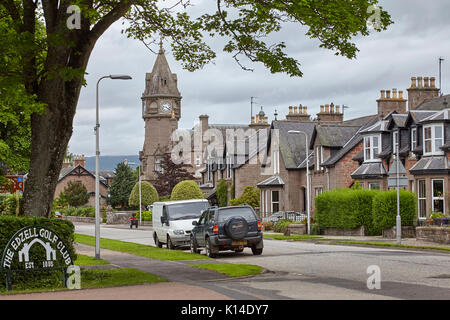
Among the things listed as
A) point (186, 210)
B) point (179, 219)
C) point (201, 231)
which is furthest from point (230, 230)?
point (186, 210)

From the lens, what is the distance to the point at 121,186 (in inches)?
3932

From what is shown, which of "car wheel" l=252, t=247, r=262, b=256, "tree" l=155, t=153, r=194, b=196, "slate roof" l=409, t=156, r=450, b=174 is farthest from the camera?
"tree" l=155, t=153, r=194, b=196

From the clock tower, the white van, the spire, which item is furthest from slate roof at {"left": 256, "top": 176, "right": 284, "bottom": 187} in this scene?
the spire

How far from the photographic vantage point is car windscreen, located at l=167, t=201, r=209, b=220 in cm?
3023

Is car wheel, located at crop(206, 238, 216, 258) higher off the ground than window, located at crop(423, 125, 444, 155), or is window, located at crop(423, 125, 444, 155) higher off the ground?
window, located at crop(423, 125, 444, 155)

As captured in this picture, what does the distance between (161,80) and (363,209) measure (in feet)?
290

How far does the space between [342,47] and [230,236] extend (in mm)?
9956

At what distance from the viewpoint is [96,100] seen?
27.9m

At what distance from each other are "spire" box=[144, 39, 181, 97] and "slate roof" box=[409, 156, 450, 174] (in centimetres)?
8714

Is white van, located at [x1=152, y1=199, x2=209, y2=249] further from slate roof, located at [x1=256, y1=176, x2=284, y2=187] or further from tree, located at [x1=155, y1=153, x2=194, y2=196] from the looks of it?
tree, located at [x1=155, y1=153, x2=194, y2=196]

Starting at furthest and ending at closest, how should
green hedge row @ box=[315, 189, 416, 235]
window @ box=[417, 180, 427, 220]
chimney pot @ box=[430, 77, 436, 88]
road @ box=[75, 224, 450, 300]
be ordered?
chimney pot @ box=[430, 77, 436, 88] → window @ box=[417, 180, 427, 220] → green hedge row @ box=[315, 189, 416, 235] → road @ box=[75, 224, 450, 300]

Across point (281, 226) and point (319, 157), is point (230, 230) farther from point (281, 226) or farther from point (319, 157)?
point (319, 157)
